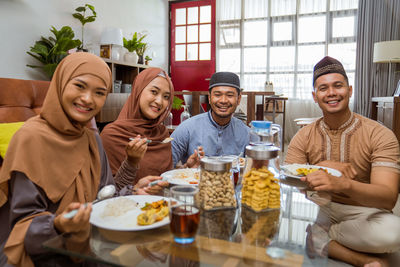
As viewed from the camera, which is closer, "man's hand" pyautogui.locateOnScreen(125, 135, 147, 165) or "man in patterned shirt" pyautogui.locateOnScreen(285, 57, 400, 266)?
"man's hand" pyautogui.locateOnScreen(125, 135, 147, 165)

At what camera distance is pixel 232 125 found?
2.30 m

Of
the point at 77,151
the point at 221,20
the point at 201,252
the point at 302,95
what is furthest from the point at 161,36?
the point at 201,252

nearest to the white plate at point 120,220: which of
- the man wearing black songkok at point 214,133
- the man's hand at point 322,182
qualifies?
the man's hand at point 322,182

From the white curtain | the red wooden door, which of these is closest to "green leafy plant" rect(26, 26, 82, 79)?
the red wooden door

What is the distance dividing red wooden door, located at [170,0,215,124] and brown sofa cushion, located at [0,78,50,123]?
4.28 meters

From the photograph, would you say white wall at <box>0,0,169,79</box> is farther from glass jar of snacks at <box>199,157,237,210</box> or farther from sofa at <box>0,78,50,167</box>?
glass jar of snacks at <box>199,157,237,210</box>

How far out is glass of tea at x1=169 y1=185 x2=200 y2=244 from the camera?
31.9 inches

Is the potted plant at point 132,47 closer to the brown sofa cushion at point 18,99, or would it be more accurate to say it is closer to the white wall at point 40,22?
the white wall at point 40,22

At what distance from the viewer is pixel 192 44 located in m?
6.79

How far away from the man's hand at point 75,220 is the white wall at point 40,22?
10.2ft

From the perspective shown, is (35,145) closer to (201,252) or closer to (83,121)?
(83,121)

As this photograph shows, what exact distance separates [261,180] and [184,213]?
14.2 inches

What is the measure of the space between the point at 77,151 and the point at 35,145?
16 centimetres

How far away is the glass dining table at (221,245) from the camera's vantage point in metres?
0.77
